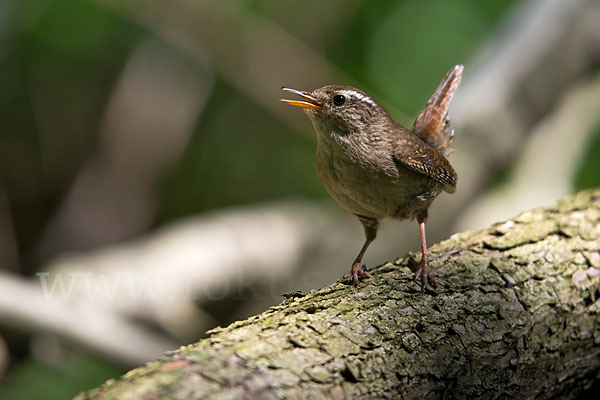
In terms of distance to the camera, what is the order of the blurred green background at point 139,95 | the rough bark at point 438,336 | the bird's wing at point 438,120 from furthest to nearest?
the blurred green background at point 139,95
the bird's wing at point 438,120
the rough bark at point 438,336

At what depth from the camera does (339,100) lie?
322 centimetres

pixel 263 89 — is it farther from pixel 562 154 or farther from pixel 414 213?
pixel 414 213

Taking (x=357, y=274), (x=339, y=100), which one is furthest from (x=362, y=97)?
(x=357, y=274)

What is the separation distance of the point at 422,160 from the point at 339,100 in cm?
61

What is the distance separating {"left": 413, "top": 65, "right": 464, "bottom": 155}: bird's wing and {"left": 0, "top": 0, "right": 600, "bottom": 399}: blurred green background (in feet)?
8.67

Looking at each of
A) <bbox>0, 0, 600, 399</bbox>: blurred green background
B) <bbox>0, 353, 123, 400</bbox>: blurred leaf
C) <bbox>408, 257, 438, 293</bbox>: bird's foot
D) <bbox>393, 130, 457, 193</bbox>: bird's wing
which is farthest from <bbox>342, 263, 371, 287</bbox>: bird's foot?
<bbox>0, 0, 600, 399</bbox>: blurred green background

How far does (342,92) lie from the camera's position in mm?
3240

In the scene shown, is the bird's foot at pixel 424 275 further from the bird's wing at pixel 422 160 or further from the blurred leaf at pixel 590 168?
the blurred leaf at pixel 590 168

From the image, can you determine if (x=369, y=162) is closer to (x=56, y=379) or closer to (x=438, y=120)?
(x=438, y=120)

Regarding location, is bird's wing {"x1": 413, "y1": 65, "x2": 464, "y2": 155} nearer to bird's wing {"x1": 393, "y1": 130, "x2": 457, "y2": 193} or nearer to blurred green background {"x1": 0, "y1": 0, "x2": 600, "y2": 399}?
bird's wing {"x1": 393, "y1": 130, "x2": 457, "y2": 193}

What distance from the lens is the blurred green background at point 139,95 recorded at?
6.88 m

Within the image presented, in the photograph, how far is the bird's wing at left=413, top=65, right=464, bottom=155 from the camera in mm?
3744

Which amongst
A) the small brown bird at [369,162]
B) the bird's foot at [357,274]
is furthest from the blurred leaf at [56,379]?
the bird's foot at [357,274]

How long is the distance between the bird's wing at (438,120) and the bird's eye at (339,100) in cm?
79
